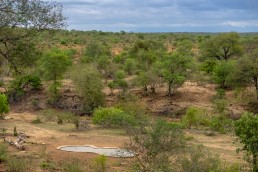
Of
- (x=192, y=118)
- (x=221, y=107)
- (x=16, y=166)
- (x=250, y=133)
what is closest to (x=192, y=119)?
(x=192, y=118)

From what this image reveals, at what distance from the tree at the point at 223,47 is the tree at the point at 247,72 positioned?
423 inches

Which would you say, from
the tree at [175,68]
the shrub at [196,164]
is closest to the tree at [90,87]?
the tree at [175,68]

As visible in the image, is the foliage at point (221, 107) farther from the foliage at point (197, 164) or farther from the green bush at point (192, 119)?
the foliage at point (197, 164)

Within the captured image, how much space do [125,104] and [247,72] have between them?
10.0 m

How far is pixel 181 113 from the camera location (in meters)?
34.3

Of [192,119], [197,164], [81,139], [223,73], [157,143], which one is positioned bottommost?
[192,119]

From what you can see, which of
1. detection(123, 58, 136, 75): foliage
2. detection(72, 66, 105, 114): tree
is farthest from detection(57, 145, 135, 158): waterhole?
detection(123, 58, 136, 75): foliage

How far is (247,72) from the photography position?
Answer: 34469mm

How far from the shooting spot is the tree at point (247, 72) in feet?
112

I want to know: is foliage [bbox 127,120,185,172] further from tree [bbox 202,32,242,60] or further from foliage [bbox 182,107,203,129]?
tree [bbox 202,32,242,60]

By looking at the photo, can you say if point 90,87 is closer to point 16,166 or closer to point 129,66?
point 129,66

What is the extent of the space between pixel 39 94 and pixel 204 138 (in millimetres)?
19470

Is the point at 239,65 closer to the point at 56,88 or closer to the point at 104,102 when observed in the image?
the point at 104,102

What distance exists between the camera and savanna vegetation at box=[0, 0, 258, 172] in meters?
14.9
